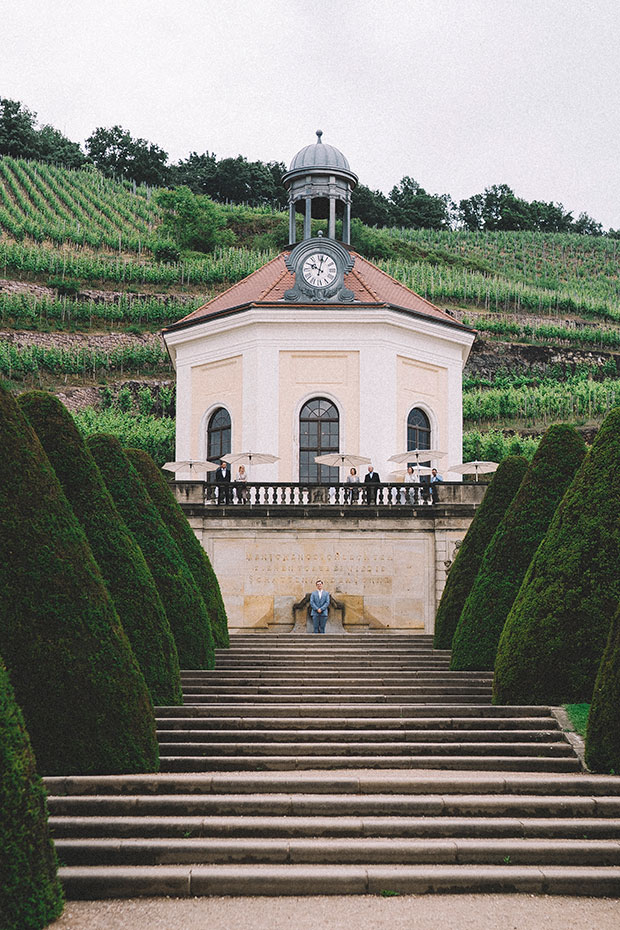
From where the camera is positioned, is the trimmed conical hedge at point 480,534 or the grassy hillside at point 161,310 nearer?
the trimmed conical hedge at point 480,534

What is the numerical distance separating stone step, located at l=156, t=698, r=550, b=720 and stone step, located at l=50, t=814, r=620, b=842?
345 centimetres

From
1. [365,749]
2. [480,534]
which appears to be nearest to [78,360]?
[480,534]

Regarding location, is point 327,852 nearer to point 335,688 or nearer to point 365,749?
point 365,749

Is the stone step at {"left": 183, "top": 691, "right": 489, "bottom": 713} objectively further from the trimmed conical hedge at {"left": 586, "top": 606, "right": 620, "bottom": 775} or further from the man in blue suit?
the man in blue suit

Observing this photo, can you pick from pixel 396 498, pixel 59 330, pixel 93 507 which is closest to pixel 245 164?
pixel 59 330

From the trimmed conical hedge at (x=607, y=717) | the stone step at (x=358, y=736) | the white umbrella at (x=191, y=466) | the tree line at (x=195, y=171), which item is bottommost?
the stone step at (x=358, y=736)

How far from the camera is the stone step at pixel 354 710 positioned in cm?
1360

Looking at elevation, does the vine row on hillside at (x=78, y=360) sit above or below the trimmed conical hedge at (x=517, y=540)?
above

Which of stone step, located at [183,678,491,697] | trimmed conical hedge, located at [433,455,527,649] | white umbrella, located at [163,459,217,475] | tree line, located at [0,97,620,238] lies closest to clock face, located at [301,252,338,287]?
white umbrella, located at [163,459,217,475]

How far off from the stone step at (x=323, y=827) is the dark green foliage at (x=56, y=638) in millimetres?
894

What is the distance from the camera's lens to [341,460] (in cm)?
2903

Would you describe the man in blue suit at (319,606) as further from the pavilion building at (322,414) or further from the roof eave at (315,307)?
the roof eave at (315,307)

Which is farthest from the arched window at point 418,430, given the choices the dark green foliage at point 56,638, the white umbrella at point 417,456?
the dark green foliage at point 56,638

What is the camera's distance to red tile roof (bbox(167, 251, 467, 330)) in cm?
3228
